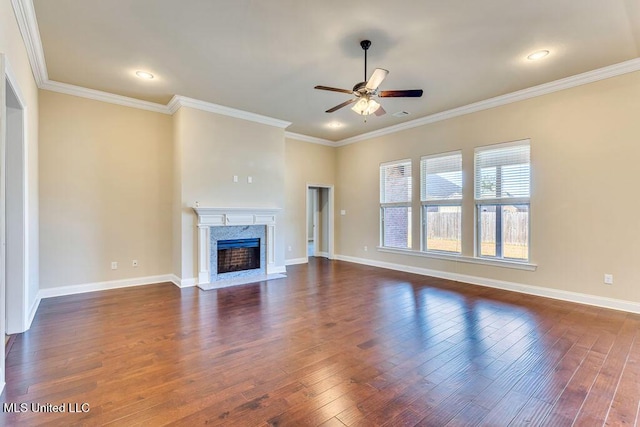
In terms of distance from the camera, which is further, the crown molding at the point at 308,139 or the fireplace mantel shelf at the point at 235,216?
the crown molding at the point at 308,139

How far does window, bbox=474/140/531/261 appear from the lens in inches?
189

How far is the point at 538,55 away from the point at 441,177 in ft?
8.49

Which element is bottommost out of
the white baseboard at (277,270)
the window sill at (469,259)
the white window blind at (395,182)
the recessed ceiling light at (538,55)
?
the white baseboard at (277,270)

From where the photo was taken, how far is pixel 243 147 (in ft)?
19.1

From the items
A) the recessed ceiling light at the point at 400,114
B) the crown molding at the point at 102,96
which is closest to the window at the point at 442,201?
the recessed ceiling light at the point at 400,114

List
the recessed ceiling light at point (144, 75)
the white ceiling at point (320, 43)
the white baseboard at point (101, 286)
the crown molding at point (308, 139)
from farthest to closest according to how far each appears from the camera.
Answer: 1. the crown molding at point (308, 139)
2. the white baseboard at point (101, 286)
3. the recessed ceiling light at point (144, 75)
4. the white ceiling at point (320, 43)

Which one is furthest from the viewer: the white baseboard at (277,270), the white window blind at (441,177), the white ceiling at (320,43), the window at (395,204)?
the window at (395,204)

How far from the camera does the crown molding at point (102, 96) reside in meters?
4.43

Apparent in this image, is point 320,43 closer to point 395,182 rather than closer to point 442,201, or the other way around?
point 442,201

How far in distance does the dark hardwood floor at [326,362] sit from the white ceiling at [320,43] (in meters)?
3.19

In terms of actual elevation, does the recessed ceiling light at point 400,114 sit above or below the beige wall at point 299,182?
above

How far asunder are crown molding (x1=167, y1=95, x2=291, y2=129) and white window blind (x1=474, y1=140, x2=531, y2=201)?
390 centimetres

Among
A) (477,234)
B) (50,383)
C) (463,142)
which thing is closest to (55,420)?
(50,383)

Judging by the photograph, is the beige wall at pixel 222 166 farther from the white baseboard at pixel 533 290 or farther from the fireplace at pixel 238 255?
the white baseboard at pixel 533 290
